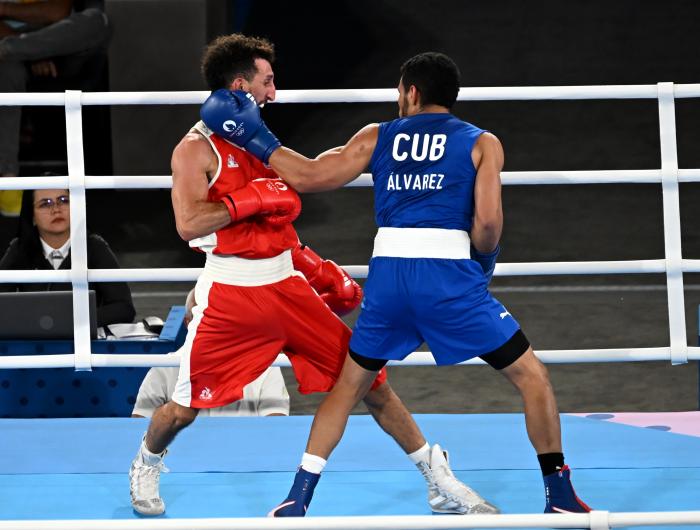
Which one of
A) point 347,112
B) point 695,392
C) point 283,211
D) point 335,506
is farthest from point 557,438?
point 347,112

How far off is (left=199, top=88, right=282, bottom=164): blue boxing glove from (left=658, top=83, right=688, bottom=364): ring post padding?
52.9 inches

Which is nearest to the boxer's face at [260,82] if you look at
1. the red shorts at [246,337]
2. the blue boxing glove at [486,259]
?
the red shorts at [246,337]

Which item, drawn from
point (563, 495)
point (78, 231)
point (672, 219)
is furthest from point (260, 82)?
point (672, 219)

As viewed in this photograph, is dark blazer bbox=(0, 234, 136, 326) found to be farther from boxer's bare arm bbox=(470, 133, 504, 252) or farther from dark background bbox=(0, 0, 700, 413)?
boxer's bare arm bbox=(470, 133, 504, 252)

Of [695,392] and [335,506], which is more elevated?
[695,392]

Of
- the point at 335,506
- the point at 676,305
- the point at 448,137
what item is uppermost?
the point at 448,137

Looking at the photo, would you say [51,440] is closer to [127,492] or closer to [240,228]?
[127,492]

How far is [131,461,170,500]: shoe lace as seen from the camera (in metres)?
3.51

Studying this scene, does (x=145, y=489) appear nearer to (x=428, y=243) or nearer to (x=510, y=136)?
(x=428, y=243)

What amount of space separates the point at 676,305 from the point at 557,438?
1033mm

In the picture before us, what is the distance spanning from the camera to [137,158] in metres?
9.48

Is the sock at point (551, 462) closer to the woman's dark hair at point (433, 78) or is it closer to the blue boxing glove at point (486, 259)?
the blue boxing glove at point (486, 259)

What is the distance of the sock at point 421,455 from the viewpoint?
3.54 meters

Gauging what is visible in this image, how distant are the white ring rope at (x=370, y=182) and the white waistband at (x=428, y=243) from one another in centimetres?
68
